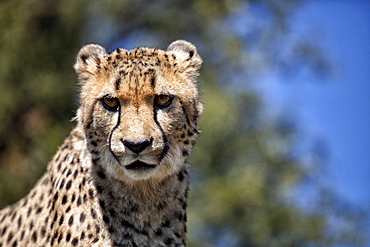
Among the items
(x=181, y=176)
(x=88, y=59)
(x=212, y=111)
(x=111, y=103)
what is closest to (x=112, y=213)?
(x=181, y=176)

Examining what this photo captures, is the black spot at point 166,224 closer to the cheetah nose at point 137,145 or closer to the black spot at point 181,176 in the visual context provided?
the black spot at point 181,176

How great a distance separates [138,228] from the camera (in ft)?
15.9

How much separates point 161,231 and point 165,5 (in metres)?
14.6

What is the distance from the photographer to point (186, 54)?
5.23 m

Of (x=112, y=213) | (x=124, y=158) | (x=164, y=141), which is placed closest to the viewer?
(x=124, y=158)

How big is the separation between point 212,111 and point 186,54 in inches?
476

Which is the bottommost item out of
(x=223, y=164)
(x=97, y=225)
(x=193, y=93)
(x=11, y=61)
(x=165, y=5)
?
(x=97, y=225)

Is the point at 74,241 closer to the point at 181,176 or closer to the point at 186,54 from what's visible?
the point at 181,176

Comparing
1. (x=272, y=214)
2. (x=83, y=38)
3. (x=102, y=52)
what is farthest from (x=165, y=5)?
(x=102, y=52)

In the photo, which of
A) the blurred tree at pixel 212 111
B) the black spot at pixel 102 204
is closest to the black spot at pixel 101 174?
the black spot at pixel 102 204

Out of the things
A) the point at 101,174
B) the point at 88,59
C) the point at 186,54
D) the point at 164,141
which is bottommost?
the point at 101,174

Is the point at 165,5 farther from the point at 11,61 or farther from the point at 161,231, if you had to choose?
the point at 161,231

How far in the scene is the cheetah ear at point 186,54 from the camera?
5152 mm

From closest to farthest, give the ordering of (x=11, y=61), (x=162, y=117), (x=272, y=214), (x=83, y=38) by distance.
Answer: (x=162, y=117) → (x=11, y=61) → (x=83, y=38) → (x=272, y=214)
